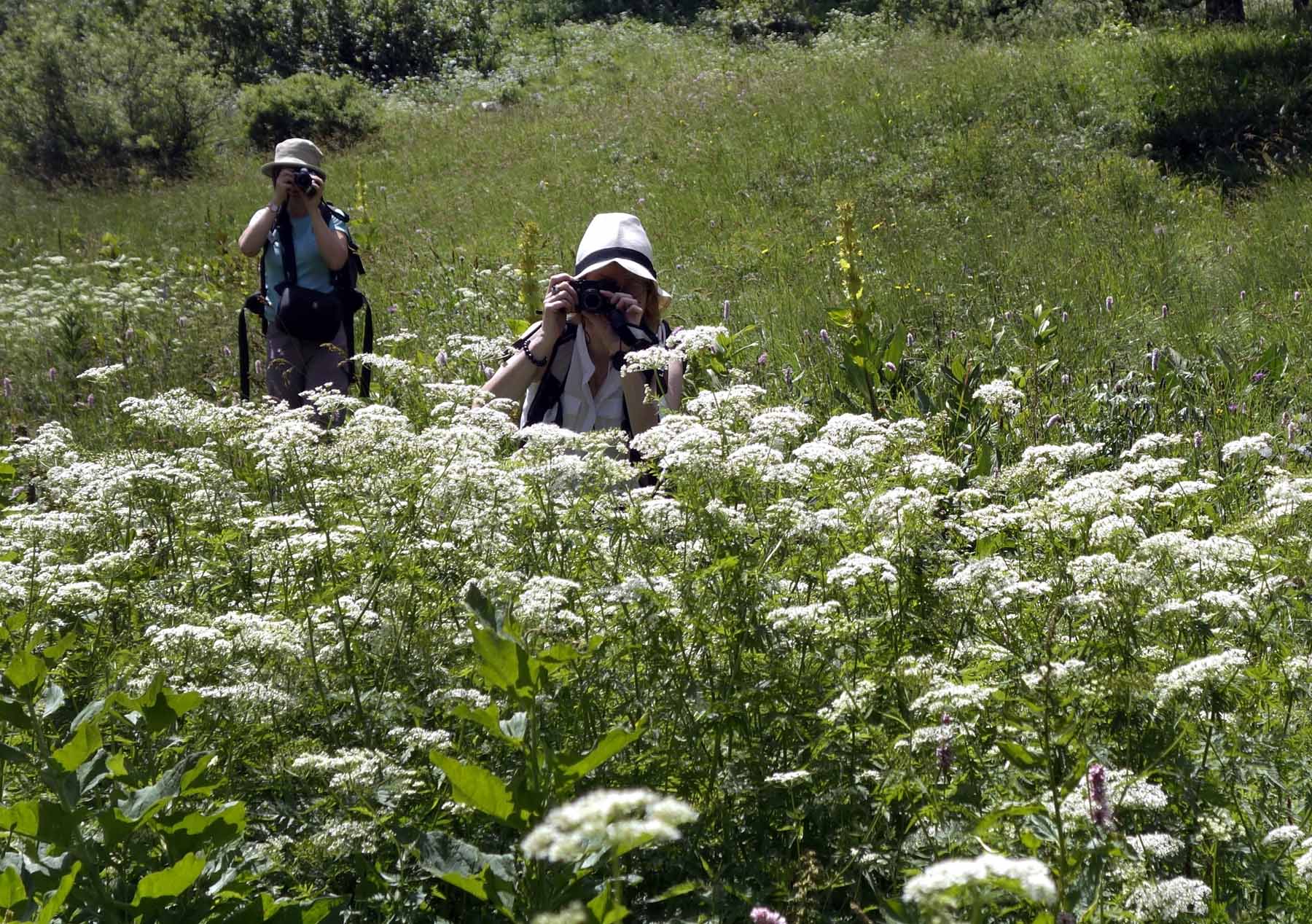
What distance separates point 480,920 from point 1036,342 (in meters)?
4.29

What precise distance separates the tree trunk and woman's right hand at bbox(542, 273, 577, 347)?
14572 millimetres

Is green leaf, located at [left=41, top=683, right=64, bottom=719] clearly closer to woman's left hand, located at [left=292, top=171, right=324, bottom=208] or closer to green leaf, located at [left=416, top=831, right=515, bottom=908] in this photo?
green leaf, located at [left=416, top=831, right=515, bottom=908]

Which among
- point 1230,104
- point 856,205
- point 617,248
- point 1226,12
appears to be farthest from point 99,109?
point 617,248

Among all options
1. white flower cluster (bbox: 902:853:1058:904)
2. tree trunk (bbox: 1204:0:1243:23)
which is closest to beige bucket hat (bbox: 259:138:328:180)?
white flower cluster (bbox: 902:853:1058:904)

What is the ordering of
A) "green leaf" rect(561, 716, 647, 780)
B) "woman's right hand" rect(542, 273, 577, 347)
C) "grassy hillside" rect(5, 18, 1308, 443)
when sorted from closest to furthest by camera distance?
"green leaf" rect(561, 716, 647, 780) < "woman's right hand" rect(542, 273, 577, 347) < "grassy hillside" rect(5, 18, 1308, 443)

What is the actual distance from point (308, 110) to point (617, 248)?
2093 centimetres

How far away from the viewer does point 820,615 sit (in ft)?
7.22

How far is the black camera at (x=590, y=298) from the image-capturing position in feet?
15.3

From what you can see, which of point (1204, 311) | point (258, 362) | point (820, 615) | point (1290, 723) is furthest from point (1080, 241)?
point (820, 615)

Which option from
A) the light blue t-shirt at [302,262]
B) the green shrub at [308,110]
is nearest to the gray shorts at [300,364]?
the light blue t-shirt at [302,262]

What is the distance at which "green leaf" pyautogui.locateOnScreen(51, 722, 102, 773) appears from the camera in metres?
1.90

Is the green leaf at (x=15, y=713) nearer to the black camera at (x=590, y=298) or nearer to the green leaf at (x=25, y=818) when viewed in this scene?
the green leaf at (x=25, y=818)

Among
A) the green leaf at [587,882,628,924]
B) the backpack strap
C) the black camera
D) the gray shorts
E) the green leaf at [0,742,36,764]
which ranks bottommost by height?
the gray shorts

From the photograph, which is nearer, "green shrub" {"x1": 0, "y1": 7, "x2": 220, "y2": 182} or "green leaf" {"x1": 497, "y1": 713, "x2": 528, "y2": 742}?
"green leaf" {"x1": 497, "y1": 713, "x2": 528, "y2": 742}
